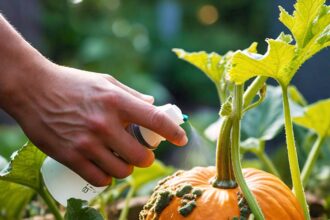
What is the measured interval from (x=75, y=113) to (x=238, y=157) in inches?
8.6

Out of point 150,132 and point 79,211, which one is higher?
point 150,132

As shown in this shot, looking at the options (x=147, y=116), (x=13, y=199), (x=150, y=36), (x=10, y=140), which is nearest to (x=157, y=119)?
(x=147, y=116)

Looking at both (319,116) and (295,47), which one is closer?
(295,47)

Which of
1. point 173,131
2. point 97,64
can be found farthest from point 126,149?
point 97,64

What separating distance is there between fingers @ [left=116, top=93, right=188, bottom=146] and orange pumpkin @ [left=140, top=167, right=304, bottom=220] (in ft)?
0.52

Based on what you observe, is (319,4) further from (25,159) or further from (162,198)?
(25,159)

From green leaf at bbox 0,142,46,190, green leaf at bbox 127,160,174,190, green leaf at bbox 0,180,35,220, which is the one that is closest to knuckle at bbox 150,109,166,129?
green leaf at bbox 0,142,46,190

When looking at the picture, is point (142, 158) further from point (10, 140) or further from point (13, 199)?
point (10, 140)

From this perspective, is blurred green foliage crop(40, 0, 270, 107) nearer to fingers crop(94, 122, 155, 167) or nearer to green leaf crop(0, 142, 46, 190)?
green leaf crop(0, 142, 46, 190)

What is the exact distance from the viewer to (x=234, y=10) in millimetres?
5727

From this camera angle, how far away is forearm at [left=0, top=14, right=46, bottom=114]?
905 millimetres

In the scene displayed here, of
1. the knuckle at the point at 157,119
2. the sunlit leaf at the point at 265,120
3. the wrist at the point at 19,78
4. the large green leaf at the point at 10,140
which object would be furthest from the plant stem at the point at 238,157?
the large green leaf at the point at 10,140

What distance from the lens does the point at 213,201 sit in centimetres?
103

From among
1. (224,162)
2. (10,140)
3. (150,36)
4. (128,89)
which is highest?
(128,89)
